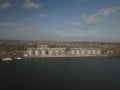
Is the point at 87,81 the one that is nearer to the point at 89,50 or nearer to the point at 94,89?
the point at 94,89

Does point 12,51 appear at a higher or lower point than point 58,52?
higher

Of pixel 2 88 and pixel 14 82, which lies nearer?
pixel 2 88

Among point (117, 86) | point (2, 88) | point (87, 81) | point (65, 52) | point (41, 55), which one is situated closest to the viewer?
point (2, 88)

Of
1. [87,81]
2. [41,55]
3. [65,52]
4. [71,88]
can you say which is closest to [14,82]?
[71,88]

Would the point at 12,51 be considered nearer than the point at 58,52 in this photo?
Yes

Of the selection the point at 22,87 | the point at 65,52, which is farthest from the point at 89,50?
the point at 22,87

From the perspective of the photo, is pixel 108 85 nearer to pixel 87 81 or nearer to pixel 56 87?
pixel 87 81

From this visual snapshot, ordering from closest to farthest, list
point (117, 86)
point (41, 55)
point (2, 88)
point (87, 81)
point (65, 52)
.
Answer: point (2, 88)
point (117, 86)
point (87, 81)
point (41, 55)
point (65, 52)

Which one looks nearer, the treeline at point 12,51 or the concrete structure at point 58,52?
the treeline at point 12,51

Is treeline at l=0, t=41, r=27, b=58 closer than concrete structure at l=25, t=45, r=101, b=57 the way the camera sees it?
Yes
